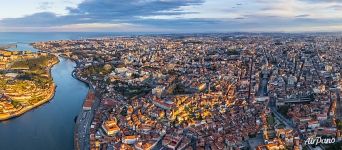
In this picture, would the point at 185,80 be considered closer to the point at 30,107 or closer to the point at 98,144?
the point at 30,107

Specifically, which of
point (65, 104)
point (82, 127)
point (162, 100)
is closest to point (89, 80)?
point (65, 104)

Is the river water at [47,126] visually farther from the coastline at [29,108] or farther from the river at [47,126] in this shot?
the coastline at [29,108]

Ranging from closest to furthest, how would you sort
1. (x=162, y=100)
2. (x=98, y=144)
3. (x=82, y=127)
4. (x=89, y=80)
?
1. (x=98, y=144)
2. (x=82, y=127)
3. (x=162, y=100)
4. (x=89, y=80)
